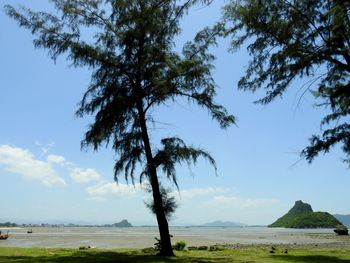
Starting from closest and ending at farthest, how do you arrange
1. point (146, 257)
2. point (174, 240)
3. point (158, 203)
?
point (146, 257)
point (158, 203)
point (174, 240)

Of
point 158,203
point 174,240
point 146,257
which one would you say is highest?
point 174,240

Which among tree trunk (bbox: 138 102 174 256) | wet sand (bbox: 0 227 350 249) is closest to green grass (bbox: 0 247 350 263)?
tree trunk (bbox: 138 102 174 256)

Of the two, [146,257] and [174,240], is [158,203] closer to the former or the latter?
[146,257]

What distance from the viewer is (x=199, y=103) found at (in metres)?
21.4

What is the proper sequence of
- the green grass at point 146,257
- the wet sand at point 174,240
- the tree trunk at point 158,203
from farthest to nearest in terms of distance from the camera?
the wet sand at point 174,240 < the tree trunk at point 158,203 < the green grass at point 146,257

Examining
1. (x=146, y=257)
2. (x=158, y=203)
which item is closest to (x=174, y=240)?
(x=158, y=203)

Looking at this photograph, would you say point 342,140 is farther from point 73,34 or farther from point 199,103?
point 73,34

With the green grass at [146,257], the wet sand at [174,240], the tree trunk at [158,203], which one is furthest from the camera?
the wet sand at [174,240]

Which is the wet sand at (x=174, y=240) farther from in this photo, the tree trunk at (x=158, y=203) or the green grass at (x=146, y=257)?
the tree trunk at (x=158, y=203)

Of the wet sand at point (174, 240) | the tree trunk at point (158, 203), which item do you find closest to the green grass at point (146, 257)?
the tree trunk at point (158, 203)

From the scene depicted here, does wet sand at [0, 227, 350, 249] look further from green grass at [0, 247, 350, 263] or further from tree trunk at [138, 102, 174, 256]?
tree trunk at [138, 102, 174, 256]

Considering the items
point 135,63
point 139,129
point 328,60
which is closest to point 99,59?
point 135,63

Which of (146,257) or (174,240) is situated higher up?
(174,240)

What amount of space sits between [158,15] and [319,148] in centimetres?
1395
